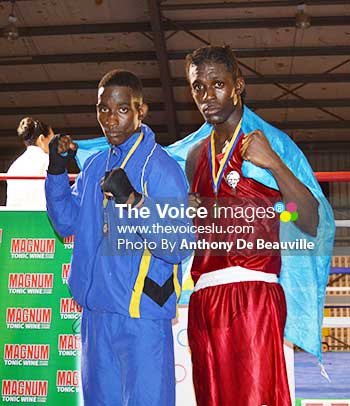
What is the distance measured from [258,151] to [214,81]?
0.27m

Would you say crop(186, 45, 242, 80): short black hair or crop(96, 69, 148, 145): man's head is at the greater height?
crop(186, 45, 242, 80): short black hair

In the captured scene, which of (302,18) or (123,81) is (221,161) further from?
(302,18)

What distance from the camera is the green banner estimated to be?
286 centimetres

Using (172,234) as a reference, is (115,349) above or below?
below

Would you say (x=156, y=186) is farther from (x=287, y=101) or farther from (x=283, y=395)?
(x=287, y=101)

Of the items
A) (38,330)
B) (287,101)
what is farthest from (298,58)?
(38,330)

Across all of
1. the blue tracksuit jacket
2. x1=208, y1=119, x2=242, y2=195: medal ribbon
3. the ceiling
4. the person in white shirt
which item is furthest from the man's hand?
the ceiling

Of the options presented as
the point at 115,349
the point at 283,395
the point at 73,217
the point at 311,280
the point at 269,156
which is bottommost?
the point at 283,395

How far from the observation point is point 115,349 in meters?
1.88

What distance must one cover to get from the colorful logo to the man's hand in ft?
0.49

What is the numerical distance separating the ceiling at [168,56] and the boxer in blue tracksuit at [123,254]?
6.10m

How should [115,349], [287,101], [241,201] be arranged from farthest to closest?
[287,101] → [241,201] → [115,349]

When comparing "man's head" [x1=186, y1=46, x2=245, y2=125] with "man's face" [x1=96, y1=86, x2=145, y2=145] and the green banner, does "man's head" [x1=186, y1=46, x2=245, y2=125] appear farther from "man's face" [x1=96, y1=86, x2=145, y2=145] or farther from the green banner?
the green banner

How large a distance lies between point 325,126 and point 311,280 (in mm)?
9039
